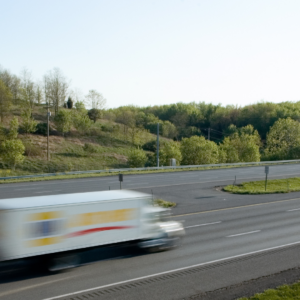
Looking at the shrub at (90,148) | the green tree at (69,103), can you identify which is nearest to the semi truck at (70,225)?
the shrub at (90,148)

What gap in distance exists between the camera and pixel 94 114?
92375 mm

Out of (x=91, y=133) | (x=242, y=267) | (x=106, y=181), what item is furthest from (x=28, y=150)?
(x=242, y=267)

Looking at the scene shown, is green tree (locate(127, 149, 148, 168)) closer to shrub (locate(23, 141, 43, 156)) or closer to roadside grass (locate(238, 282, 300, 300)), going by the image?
shrub (locate(23, 141, 43, 156))

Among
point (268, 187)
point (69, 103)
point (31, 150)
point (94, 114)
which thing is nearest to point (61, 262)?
point (268, 187)

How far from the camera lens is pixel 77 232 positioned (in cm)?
1053

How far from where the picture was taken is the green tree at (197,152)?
63.8 metres

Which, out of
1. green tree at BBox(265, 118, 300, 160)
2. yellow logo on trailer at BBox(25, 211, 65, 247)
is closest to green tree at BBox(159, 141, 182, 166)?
green tree at BBox(265, 118, 300, 160)

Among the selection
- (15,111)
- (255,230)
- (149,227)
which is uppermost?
(15,111)

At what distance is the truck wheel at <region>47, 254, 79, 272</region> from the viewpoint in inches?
406

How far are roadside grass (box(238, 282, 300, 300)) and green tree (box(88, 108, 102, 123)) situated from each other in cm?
8533

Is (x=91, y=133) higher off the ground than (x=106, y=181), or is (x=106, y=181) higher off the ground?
(x=91, y=133)

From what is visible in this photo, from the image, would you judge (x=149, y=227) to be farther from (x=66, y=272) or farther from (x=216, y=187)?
(x=216, y=187)

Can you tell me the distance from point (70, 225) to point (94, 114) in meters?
83.3

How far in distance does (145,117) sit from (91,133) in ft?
145
